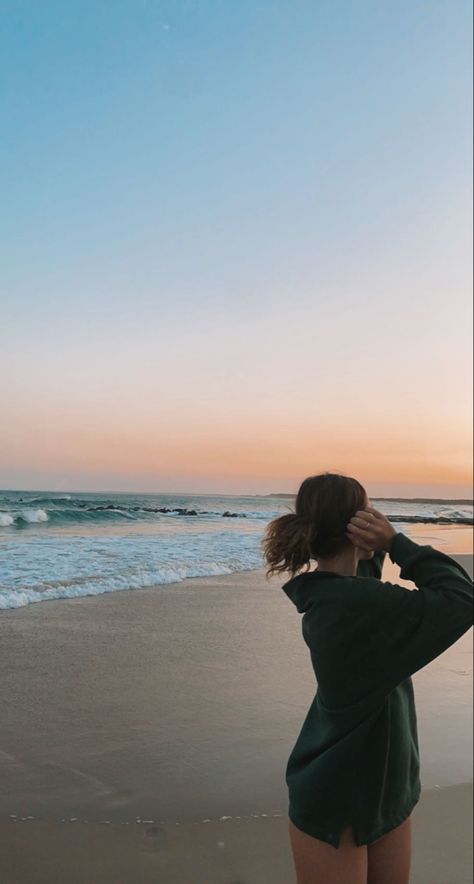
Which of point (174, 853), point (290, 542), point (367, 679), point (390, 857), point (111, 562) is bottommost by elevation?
point (174, 853)

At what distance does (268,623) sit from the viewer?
369cm

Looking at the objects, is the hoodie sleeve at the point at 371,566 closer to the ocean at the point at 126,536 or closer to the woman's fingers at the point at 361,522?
the woman's fingers at the point at 361,522

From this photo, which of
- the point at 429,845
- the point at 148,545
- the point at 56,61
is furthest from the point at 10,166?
the point at 429,845

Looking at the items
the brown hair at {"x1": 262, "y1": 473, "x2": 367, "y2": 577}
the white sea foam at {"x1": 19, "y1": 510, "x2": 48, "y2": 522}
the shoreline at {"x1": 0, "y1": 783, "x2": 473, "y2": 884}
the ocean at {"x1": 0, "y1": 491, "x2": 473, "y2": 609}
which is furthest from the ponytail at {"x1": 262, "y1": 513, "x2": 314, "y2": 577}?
the white sea foam at {"x1": 19, "y1": 510, "x2": 48, "y2": 522}

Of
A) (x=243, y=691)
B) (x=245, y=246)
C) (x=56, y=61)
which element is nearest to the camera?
(x=56, y=61)

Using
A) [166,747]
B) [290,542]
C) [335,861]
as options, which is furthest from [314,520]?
[166,747]

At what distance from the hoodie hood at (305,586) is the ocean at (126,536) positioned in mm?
1673

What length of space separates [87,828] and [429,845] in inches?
44.4

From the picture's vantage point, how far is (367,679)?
3.76 feet

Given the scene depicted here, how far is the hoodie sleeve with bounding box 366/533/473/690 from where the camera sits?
1.09 m

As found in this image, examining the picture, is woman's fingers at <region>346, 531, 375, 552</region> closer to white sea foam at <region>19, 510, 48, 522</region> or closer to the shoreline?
the shoreline

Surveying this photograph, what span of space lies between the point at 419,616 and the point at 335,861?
20.0 inches

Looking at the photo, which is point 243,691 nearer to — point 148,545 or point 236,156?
point 148,545

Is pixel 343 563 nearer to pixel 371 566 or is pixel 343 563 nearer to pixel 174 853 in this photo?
pixel 371 566
